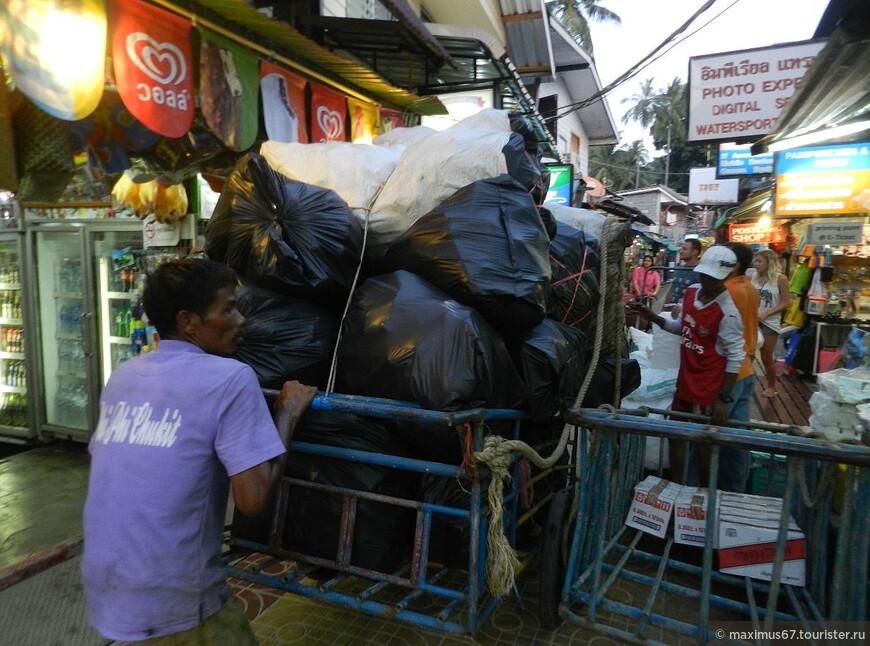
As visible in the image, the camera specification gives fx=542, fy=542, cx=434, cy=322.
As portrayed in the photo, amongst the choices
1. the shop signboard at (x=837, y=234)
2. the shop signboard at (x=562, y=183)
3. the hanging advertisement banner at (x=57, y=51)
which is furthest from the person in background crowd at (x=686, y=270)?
the hanging advertisement banner at (x=57, y=51)

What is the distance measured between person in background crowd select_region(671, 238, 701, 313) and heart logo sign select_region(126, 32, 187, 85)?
565 centimetres

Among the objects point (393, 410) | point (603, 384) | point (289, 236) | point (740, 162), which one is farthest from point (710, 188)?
point (393, 410)

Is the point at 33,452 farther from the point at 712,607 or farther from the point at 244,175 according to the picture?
the point at 712,607

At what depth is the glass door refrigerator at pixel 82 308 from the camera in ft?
15.7

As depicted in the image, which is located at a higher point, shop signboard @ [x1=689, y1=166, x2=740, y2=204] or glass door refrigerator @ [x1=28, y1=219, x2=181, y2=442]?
shop signboard @ [x1=689, y1=166, x2=740, y2=204]

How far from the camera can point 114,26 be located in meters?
2.70

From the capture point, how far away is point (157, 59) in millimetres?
2928

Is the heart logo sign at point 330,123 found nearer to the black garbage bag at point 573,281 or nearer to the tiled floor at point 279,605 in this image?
the black garbage bag at point 573,281

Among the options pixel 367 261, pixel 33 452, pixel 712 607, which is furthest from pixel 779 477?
pixel 33 452

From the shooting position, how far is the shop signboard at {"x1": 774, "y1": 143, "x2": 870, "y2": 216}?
21.5ft

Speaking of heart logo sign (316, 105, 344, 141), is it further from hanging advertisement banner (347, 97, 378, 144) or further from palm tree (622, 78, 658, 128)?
palm tree (622, 78, 658, 128)

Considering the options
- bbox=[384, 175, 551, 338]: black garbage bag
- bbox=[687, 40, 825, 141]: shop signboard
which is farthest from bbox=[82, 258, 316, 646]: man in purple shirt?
bbox=[687, 40, 825, 141]: shop signboard

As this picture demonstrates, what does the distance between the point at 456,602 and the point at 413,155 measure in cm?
182

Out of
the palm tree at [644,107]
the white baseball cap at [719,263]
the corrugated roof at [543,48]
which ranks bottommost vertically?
the white baseball cap at [719,263]
